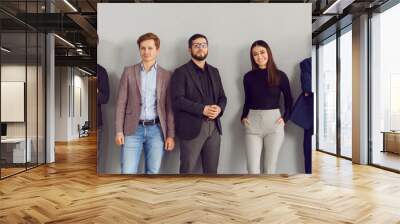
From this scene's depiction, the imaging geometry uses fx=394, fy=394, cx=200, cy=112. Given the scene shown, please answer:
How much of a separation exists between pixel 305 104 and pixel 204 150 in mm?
1817

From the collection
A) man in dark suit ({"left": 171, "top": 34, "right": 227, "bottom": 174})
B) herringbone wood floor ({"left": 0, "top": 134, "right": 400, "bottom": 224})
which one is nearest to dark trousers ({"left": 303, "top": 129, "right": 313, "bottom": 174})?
herringbone wood floor ({"left": 0, "top": 134, "right": 400, "bottom": 224})

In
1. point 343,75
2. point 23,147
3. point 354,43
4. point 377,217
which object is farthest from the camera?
point 343,75

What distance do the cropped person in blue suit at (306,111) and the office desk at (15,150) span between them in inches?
194

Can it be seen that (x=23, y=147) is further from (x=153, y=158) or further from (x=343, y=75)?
(x=343, y=75)

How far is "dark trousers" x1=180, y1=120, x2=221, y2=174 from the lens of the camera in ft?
20.7

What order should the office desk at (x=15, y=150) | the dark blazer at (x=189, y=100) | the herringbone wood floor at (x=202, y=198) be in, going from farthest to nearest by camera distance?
the office desk at (x=15, y=150) < the dark blazer at (x=189, y=100) < the herringbone wood floor at (x=202, y=198)

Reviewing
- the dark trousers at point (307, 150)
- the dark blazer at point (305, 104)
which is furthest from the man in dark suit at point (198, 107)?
the dark trousers at point (307, 150)

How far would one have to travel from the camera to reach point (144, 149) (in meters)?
6.44

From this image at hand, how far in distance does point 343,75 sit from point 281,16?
3748 mm

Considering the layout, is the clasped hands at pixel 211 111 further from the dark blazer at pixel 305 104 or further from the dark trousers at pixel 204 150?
the dark blazer at pixel 305 104

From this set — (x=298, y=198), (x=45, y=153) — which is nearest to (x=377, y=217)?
(x=298, y=198)

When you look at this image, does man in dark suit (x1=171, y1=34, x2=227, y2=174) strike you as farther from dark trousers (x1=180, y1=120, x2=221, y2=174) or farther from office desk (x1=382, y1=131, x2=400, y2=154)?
office desk (x1=382, y1=131, x2=400, y2=154)

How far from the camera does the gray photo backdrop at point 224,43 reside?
6438 mm

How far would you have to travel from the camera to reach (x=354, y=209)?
434cm
